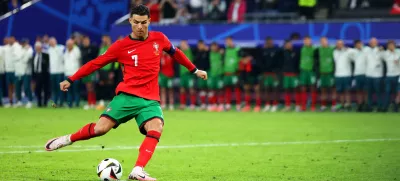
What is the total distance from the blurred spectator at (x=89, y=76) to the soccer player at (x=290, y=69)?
6.18 metres

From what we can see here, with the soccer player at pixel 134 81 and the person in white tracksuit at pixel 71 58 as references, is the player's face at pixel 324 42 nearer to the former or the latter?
the person in white tracksuit at pixel 71 58

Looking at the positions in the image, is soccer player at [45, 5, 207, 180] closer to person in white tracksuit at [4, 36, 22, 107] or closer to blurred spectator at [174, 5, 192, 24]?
person in white tracksuit at [4, 36, 22, 107]

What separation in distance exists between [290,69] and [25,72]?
8.60 metres

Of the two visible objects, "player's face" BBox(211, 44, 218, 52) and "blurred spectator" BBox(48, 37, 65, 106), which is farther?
"blurred spectator" BBox(48, 37, 65, 106)

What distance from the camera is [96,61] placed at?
10508 millimetres

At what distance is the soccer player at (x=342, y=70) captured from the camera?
2589 centimetres

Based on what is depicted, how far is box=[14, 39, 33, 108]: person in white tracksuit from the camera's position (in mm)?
27688

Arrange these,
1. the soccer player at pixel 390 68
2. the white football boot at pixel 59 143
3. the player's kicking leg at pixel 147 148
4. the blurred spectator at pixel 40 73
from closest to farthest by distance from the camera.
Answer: the player's kicking leg at pixel 147 148
the white football boot at pixel 59 143
the soccer player at pixel 390 68
the blurred spectator at pixel 40 73

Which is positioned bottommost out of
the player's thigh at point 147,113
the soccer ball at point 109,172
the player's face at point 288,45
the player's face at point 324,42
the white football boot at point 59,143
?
the soccer ball at point 109,172

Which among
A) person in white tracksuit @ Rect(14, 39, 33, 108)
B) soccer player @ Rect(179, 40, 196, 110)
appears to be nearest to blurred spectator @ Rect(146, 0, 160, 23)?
soccer player @ Rect(179, 40, 196, 110)

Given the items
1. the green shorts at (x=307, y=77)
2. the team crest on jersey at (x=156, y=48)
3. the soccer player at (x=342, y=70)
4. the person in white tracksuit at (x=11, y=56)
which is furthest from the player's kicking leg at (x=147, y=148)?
the person in white tracksuit at (x=11, y=56)

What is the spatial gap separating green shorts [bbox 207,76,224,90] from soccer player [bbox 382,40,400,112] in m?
5.11

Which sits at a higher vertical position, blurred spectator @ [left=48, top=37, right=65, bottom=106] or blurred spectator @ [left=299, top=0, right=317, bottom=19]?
blurred spectator @ [left=299, top=0, right=317, bottom=19]

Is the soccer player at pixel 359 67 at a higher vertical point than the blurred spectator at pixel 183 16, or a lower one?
lower
